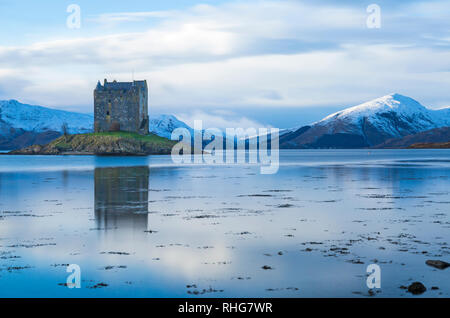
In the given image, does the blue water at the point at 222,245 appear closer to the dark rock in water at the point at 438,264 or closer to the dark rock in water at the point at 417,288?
the dark rock in water at the point at 417,288

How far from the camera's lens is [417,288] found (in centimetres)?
1323

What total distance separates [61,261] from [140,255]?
2568 mm

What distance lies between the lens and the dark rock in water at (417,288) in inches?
516

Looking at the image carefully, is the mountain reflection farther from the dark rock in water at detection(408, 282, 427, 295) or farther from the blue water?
the dark rock in water at detection(408, 282, 427, 295)

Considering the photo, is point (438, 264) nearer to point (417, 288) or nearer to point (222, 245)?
point (417, 288)

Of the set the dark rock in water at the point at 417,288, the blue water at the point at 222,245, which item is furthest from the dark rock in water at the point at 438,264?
the dark rock in water at the point at 417,288

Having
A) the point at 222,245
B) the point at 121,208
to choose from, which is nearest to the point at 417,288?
the point at 222,245

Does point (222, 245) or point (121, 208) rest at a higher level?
point (121, 208)

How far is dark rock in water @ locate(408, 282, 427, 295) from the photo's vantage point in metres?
13.1

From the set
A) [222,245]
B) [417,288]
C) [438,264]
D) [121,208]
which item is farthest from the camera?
[121,208]
